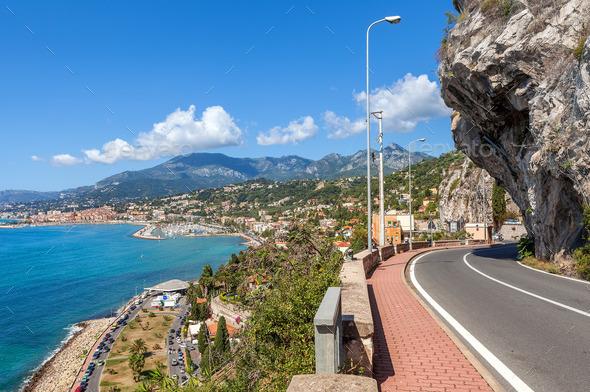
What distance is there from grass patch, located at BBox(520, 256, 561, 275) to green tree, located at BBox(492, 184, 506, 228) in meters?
32.8

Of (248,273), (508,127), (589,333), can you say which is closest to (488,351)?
(589,333)

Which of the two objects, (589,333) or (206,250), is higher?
(589,333)

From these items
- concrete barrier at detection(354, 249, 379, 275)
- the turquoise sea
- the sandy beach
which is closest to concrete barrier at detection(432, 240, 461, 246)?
concrete barrier at detection(354, 249, 379, 275)

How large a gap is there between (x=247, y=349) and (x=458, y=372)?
233 cm

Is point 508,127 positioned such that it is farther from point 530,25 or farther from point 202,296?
point 202,296

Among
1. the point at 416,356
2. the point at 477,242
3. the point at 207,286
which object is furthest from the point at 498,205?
the point at 416,356

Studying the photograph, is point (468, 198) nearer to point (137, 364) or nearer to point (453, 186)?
point (453, 186)

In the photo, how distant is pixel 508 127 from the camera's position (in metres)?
14.7

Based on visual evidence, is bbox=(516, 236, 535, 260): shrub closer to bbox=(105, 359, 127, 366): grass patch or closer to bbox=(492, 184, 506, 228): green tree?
bbox=(492, 184, 506, 228): green tree

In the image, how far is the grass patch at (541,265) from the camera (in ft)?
36.7

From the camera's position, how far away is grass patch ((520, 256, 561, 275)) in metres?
11.2

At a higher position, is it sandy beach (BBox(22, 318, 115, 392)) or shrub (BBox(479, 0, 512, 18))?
shrub (BBox(479, 0, 512, 18))

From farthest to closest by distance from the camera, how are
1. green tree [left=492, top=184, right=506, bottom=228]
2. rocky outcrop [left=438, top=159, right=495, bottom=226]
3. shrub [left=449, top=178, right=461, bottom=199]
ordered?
shrub [left=449, top=178, right=461, bottom=199]
rocky outcrop [left=438, top=159, right=495, bottom=226]
green tree [left=492, top=184, right=506, bottom=228]

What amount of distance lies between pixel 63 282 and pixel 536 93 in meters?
76.2
